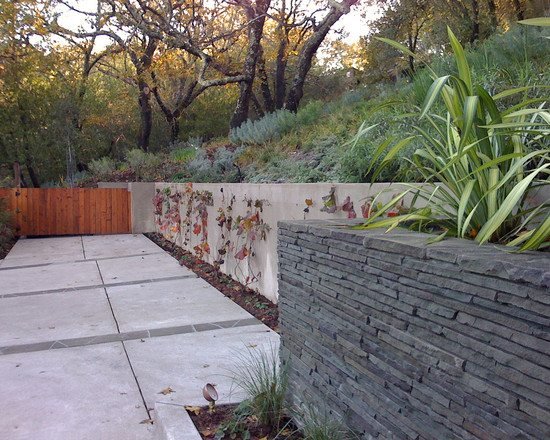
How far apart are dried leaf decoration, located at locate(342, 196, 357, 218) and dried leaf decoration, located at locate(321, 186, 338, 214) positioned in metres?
0.20

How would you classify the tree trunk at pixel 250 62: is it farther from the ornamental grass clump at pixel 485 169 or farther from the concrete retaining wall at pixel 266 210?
the ornamental grass clump at pixel 485 169

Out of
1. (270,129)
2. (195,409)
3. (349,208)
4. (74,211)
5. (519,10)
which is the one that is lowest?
(195,409)

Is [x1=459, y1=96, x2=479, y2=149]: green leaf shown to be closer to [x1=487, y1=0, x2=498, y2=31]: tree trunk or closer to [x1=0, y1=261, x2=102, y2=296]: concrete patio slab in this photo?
[x1=0, y1=261, x2=102, y2=296]: concrete patio slab

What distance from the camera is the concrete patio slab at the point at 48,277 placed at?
7.77 m

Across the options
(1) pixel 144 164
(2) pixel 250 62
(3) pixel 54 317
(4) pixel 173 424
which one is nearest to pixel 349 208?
(4) pixel 173 424

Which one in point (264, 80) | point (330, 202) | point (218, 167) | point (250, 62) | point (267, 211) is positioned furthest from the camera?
point (264, 80)

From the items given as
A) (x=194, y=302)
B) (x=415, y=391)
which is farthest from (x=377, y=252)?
(x=194, y=302)

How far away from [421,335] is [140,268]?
25.0 ft

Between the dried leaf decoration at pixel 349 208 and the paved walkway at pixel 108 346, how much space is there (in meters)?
1.29

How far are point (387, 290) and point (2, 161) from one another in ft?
71.1

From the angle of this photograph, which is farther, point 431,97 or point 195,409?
point 195,409

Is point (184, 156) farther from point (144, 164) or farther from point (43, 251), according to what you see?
point (43, 251)

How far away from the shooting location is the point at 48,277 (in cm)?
860

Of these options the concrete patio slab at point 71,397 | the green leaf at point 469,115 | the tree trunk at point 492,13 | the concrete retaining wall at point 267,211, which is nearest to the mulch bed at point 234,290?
the concrete retaining wall at point 267,211
